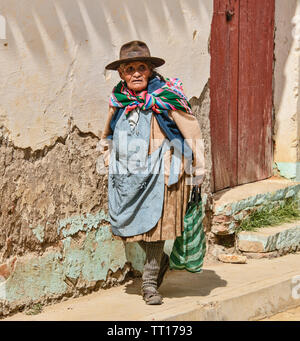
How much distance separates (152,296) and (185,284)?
660 mm

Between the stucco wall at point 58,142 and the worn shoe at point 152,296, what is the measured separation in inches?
19.0

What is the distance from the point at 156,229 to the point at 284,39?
3.54 m

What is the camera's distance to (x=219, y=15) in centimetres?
606

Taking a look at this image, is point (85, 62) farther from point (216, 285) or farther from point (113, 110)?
point (216, 285)

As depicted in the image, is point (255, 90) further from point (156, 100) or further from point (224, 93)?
point (156, 100)

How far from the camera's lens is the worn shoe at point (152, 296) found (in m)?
4.30

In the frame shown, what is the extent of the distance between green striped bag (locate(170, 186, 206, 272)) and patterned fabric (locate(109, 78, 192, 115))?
549 millimetres

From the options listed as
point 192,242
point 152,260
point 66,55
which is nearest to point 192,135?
point 192,242

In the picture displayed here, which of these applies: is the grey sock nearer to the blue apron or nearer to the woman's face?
the blue apron

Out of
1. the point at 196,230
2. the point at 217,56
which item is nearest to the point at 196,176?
the point at 196,230

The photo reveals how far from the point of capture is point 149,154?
420cm

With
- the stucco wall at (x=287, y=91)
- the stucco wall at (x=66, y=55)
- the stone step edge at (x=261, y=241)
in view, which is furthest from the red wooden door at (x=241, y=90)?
the stucco wall at (x=66, y=55)

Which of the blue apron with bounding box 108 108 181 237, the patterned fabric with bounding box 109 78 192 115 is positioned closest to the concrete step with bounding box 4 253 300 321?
the blue apron with bounding box 108 108 181 237

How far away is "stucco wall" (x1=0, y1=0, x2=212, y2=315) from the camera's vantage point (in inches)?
161
